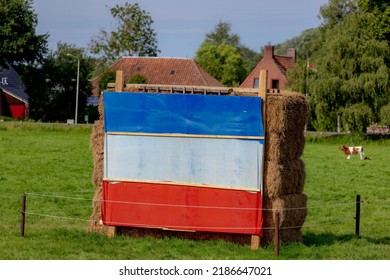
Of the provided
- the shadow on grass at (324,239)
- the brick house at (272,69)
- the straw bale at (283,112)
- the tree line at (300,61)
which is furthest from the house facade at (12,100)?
the straw bale at (283,112)

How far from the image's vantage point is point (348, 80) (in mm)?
68062

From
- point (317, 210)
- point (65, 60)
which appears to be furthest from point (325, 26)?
point (317, 210)

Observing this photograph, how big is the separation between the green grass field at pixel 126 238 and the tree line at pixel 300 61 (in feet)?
68.6

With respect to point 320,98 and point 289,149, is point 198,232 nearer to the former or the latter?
point 289,149

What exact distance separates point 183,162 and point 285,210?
6.80 feet

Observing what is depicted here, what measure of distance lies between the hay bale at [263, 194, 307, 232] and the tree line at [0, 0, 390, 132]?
46881 mm

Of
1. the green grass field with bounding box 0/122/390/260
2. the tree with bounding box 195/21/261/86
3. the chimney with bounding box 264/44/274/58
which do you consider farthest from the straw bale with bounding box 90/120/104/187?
the tree with bounding box 195/21/261/86

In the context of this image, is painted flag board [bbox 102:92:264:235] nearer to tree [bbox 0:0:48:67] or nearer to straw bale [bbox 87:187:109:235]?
straw bale [bbox 87:187:109:235]

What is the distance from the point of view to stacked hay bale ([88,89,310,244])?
1588 cm

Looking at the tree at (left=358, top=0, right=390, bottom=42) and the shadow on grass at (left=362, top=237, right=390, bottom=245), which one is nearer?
the shadow on grass at (left=362, top=237, right=390, bottom=245)

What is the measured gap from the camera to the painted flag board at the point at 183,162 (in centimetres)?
1595

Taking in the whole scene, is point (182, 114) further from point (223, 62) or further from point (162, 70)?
point (223, 62)

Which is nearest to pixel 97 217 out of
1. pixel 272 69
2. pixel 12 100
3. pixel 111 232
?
pixel 111 232

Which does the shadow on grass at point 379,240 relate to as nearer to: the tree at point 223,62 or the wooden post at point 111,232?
the wooden post at point 111,232
